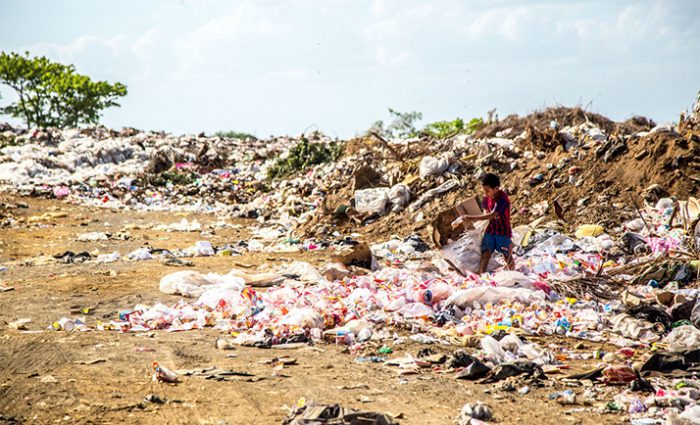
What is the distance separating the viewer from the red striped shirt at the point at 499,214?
21.4ft

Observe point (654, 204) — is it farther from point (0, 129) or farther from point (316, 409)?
point (0, 129)

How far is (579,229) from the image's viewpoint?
28.8 ft

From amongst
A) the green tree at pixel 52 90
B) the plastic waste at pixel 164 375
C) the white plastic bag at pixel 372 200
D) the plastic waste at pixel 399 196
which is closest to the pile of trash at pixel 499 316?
the plastic waste at pixel 164 375

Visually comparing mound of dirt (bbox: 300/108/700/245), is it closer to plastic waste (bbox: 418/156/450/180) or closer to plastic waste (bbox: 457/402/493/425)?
plastic waste (bbox: 418/156/450/180)

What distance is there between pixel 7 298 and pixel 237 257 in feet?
10.7

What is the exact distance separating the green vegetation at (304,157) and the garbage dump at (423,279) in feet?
2.62

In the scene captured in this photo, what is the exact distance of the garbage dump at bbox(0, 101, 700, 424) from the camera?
165 inches

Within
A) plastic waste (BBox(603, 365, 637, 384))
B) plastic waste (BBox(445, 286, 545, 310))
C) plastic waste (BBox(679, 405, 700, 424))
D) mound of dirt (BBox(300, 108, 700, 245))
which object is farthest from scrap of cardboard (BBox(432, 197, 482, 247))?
plastic waste (BBox(679, 405, 700, 424))

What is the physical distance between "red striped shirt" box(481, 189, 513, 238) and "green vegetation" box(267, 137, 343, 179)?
9.24m

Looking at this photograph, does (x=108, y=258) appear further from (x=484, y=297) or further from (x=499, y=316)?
(x=499, y=316)

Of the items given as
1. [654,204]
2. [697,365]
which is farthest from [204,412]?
[654,204]

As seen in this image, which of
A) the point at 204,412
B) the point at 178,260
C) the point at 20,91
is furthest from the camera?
the point at 20,91

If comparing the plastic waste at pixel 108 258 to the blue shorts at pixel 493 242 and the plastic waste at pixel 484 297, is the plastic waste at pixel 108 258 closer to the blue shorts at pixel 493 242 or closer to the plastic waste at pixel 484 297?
the blue shorts at pixel 493 242

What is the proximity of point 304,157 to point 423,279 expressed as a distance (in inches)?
402
